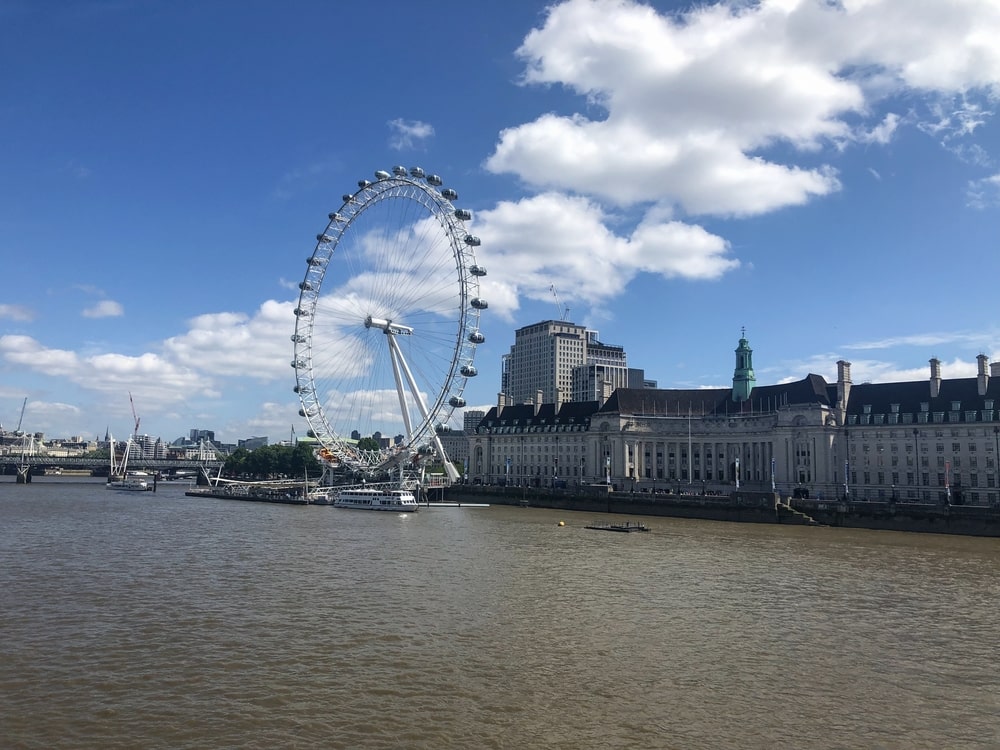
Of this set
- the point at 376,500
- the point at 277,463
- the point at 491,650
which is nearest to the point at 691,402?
the point at 376,500

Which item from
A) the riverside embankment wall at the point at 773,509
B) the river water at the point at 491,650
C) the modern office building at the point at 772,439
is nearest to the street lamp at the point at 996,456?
the modern office building at the point at 772,439

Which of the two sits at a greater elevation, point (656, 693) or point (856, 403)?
point (856, 403)

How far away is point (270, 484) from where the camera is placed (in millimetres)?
124062

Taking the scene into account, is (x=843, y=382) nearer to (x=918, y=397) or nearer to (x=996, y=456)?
(x=918, y=397)

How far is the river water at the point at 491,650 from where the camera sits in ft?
54.0

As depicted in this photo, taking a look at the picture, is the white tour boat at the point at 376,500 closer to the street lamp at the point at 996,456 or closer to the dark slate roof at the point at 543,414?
the dark slate roof at the point at 543,414

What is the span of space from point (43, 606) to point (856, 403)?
3373 inches

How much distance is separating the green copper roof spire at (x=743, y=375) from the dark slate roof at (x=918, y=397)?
1722 cm

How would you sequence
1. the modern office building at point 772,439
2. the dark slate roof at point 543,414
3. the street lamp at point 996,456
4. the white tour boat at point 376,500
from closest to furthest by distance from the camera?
the street lamp at point 996,456
the modern office building at point 772,439
the white tour boat at point 376,500
the dark slate roof at point 543,414

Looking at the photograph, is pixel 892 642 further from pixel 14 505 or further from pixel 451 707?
pixel 14 505

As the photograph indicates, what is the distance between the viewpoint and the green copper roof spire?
358 ft

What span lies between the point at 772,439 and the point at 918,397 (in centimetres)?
1812

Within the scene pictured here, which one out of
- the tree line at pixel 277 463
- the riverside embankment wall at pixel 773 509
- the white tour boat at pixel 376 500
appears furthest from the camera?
the tree line at pixel 277 463

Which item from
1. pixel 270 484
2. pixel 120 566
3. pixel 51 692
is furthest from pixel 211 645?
pixel 270 484
